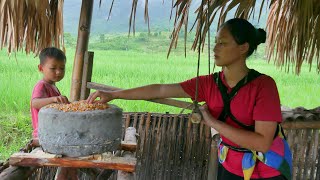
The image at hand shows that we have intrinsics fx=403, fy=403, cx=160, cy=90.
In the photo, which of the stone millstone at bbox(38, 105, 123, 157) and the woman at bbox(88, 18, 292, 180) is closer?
the stone millstone at bbox(38, 105, 123, 157)

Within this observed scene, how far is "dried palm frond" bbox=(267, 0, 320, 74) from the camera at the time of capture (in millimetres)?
2857

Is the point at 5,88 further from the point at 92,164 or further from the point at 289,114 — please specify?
the point at 92,164

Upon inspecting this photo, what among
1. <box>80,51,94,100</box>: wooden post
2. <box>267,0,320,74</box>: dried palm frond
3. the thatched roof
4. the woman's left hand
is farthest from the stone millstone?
<box>267,0,320,74</box>: dried palm frond

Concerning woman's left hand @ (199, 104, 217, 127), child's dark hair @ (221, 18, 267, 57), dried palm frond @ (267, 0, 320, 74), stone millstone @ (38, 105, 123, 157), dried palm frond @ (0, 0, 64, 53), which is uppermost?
dried palm frond @ (267, 0, 320, 74)

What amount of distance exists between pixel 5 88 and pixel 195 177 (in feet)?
16.5

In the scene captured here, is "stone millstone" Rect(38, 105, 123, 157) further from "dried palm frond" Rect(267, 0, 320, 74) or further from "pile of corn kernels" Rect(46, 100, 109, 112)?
"dried palm frond" Rect(267, 0, 320, 74)

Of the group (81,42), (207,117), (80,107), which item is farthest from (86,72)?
(207,117)

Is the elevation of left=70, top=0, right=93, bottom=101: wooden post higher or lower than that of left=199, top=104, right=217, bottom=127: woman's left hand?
higher

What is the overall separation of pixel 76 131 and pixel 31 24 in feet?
5.84

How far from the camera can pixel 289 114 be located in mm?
2908

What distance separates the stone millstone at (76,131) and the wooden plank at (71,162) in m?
0.03

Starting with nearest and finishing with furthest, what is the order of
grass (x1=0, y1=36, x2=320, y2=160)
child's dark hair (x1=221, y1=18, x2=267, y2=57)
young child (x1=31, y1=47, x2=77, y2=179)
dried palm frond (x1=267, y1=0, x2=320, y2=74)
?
child's dark hair (x1=221, y1=18, x2=267, y2=57)
young child (x1=31, y1=47, x2=77, y2=179)
dried palm frond (x1=267, y1=0, x2=320, y2=74)
grass (x1=0, y1=36, x2=320, y2=160)

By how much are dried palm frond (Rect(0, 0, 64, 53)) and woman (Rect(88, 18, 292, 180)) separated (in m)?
1.11

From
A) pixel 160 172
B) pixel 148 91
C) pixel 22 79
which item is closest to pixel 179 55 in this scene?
pixel 22 79
